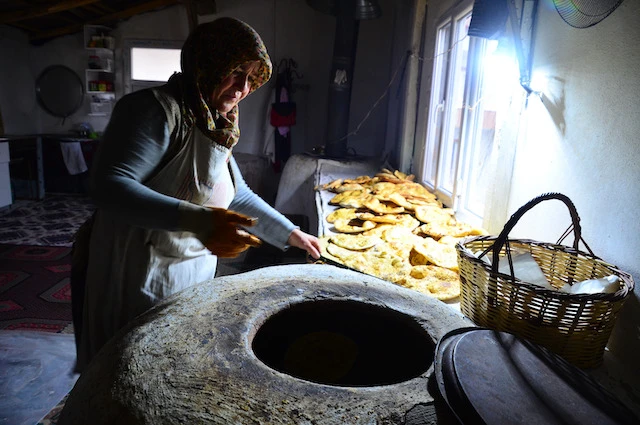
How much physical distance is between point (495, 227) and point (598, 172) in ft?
3.32

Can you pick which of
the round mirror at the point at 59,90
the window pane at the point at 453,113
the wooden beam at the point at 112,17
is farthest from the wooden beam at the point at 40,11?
the window pane at the point at 453,113

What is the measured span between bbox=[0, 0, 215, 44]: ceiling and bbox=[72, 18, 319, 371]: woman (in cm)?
669

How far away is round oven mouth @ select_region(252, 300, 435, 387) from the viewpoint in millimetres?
1265

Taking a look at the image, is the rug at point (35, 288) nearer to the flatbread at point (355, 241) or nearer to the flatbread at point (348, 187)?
the flatbread at point (355, 241)

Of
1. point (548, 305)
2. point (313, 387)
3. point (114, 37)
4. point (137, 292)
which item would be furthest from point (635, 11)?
point (114, 37)

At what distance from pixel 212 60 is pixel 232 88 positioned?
0.40 ft

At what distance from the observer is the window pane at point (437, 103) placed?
13.7 feet

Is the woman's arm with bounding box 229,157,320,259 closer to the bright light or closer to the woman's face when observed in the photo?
the woman's face

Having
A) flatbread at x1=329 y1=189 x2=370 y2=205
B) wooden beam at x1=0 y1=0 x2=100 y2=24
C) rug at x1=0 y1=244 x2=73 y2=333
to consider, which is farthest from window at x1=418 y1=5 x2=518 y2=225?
wooden beam at x1=0 y1=0 x2=100 y2=24

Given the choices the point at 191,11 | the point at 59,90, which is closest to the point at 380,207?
the point at 191,11

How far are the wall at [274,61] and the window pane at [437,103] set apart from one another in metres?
3.14

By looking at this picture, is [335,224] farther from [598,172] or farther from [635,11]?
[635,11]

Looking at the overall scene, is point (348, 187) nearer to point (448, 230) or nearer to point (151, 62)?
point (448, 230)

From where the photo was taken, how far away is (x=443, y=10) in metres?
4.07
